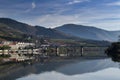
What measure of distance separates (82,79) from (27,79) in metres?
7.88

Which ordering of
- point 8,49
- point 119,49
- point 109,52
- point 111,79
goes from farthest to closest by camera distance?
point 8,49, point 109,52, point 119,49, point 111,79

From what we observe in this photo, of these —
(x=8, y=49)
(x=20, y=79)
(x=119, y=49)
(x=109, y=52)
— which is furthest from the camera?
(x=8, y=49)

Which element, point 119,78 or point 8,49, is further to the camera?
point 8,49

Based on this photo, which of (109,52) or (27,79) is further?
(109,52)

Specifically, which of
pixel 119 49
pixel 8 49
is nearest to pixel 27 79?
pixel 119 49

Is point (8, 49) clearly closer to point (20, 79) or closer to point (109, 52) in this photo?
point (109, 52)

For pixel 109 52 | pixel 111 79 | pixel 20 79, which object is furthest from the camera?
pixel 109 52

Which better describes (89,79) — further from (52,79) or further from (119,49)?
(119,49)

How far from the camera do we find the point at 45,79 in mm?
51562

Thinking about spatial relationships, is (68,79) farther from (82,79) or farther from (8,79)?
(8,79)

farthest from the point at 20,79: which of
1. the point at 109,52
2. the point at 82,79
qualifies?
the point at 109,52

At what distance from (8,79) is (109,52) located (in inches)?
3371

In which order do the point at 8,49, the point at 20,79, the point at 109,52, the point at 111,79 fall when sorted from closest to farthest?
the point at 111,79 → the point at 20,79 → the point at 109,52 → the point at 8,49

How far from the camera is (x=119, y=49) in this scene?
11994cm
